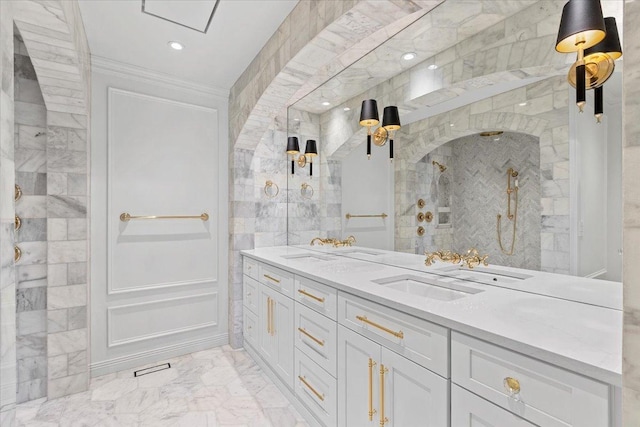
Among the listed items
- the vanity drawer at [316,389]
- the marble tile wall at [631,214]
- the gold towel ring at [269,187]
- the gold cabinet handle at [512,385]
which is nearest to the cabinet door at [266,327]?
the vanity drawer at [316,389]

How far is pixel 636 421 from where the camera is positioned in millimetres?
574

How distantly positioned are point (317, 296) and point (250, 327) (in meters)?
1.27

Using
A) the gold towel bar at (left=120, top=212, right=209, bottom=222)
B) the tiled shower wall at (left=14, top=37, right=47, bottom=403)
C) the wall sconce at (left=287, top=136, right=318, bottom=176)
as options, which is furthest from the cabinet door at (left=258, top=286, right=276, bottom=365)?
the tiled shower wall at (left=14, top=37, right=47, bottom=403)

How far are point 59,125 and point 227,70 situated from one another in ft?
4.21

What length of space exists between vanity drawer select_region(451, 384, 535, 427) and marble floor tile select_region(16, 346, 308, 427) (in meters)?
1.19

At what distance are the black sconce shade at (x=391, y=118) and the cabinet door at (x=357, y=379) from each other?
1303mm

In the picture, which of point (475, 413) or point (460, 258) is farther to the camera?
point (460, 258)

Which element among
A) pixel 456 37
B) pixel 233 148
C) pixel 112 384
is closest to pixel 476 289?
pixel 456 37

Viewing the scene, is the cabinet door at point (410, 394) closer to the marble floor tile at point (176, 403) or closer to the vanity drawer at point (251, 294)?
the marble floor tile at point (176, 403)

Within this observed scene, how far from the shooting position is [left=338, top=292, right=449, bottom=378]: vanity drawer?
106 centimetres

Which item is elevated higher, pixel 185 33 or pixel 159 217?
pixel 185 33

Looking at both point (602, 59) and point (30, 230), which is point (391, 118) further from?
point (30, 230)

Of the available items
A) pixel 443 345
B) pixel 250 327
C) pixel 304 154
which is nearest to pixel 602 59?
pixel 443 345

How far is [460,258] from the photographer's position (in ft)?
5.75
